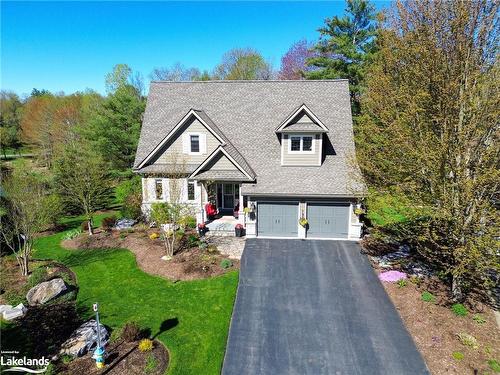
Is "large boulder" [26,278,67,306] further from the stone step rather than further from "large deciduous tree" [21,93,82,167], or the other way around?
"large deciduous tree" [21,93,82,167]

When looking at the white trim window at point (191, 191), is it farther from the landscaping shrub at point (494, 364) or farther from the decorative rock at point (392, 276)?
the landscaping shrub at point (494, 364)

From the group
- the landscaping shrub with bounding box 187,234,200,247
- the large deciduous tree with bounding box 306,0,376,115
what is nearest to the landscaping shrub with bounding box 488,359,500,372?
the landscaping shrub with bounding box 187,234,200,247

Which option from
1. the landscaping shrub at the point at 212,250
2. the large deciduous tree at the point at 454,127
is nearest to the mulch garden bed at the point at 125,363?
the landscaping shrub at the point at 212,250

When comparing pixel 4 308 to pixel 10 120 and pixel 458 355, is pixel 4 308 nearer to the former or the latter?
pixel 458 355

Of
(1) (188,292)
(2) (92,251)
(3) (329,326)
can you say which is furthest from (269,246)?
(2) (92,251)

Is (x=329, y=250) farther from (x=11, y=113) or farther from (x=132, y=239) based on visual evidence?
(x=11, y=113)

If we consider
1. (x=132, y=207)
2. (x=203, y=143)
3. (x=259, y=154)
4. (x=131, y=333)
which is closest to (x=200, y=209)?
(x=203, y=143)
